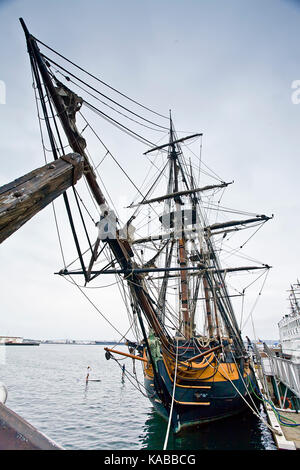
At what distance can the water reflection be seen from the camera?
9.79 m

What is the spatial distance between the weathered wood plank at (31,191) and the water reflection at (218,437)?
1144 cm

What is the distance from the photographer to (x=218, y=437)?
1060 centimetres

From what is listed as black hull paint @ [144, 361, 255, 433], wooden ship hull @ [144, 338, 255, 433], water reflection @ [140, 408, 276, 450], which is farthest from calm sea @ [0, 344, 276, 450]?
wooden ship hull @ [144, 338, 255, 433]

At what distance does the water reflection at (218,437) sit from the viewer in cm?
979

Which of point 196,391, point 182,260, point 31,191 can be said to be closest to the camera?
point 31,191

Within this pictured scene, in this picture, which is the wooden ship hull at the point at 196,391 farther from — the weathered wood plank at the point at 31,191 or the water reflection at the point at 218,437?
the weathered wood plank at the point at 31,191

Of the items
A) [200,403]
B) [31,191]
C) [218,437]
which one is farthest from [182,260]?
[31,191]

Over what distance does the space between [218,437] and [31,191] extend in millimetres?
13339

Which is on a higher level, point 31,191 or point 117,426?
point 31,191

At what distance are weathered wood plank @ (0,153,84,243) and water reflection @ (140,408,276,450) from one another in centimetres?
1144

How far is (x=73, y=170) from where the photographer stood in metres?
2.91

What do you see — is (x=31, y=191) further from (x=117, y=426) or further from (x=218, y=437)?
(x=117, y=426)

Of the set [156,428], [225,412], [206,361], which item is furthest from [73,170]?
[156,428]

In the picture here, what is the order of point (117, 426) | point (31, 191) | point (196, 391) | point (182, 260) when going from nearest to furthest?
A: point (31, 191) → point (196, 391) → point (117, 426) → point (182, 260)
